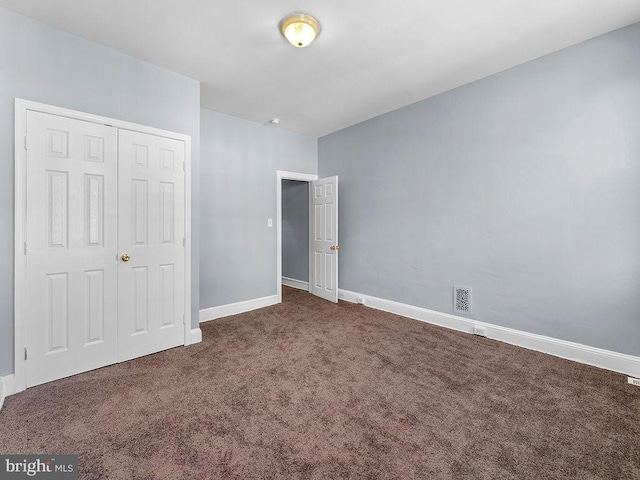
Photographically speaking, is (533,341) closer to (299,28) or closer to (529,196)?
(529,196)

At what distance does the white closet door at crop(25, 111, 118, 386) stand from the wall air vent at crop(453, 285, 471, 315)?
140 inches

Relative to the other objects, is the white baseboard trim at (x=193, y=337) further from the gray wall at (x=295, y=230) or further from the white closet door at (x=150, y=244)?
the gray wall at (x=295, y=230)

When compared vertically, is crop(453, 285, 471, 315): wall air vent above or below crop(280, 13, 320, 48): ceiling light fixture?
below

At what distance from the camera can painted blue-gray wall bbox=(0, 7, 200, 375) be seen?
2039 mm

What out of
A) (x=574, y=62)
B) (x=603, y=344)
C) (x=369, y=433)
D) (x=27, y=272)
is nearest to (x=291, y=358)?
(x=369, y=433)

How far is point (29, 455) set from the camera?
147cm

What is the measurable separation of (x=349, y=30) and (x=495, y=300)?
2.99 meters

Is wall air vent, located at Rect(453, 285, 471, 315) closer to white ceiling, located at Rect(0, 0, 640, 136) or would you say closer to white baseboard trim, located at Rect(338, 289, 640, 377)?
white baseboard trim, located at Rect(338, 289, 640, 377)

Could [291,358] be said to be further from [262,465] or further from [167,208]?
[167,208]

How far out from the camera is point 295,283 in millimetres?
5703

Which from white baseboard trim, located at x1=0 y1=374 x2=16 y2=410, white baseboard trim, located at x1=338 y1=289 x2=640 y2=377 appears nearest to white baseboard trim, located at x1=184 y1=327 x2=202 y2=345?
white baseboard trim, located at x1=0 y1=374 x2=16 y2=410

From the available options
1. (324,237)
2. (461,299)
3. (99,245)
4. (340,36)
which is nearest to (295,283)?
(324,237)

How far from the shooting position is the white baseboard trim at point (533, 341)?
232cm

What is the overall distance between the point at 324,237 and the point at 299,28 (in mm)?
3069
